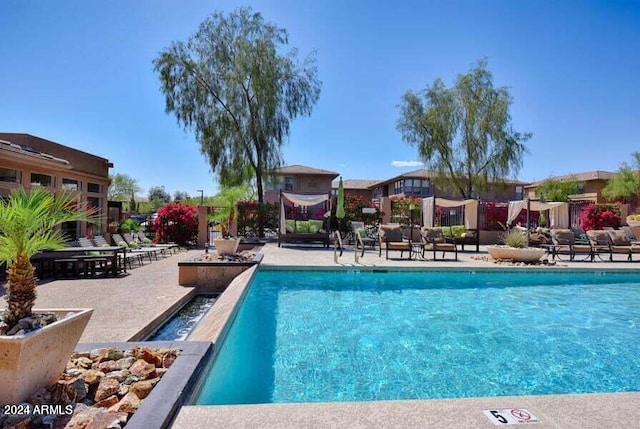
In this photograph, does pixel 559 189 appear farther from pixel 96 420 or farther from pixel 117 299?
pixel 96 420

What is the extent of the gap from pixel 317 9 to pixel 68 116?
11.6 m

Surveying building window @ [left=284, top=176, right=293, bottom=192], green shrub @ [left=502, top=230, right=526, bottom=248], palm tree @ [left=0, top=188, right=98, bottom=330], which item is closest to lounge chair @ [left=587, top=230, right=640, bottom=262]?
green shrub @ [left=502, top=230, right=526, bottom=248]

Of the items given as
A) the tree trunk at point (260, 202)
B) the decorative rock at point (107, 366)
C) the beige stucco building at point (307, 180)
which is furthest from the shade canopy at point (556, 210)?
the beige stucco building at point (307, 180)

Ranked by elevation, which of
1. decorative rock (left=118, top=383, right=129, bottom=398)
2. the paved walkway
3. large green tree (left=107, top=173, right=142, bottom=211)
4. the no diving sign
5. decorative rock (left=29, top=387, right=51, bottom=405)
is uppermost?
large green tree (left=107, top=173, right=142, bottom=211)

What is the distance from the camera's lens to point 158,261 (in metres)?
11.0

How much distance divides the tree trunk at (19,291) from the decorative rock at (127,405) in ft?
2.55

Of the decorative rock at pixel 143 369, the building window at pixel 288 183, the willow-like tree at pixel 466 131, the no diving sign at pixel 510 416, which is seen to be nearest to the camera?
the no diving sign at pixel 510 416

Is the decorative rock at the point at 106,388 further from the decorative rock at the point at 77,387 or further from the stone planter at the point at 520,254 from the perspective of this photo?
the stone planter at the point at 520,254

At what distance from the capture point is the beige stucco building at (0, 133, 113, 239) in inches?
374

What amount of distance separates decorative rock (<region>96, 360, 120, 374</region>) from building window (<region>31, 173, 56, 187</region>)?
1081 centimetres

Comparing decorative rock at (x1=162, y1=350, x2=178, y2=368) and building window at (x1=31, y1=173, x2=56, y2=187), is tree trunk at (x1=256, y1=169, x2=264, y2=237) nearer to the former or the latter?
building window at (x1=31, y1=173, x2=56, y2=187)

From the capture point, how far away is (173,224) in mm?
15281

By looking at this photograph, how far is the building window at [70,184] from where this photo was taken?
527 inches

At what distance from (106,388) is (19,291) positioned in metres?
0.82
